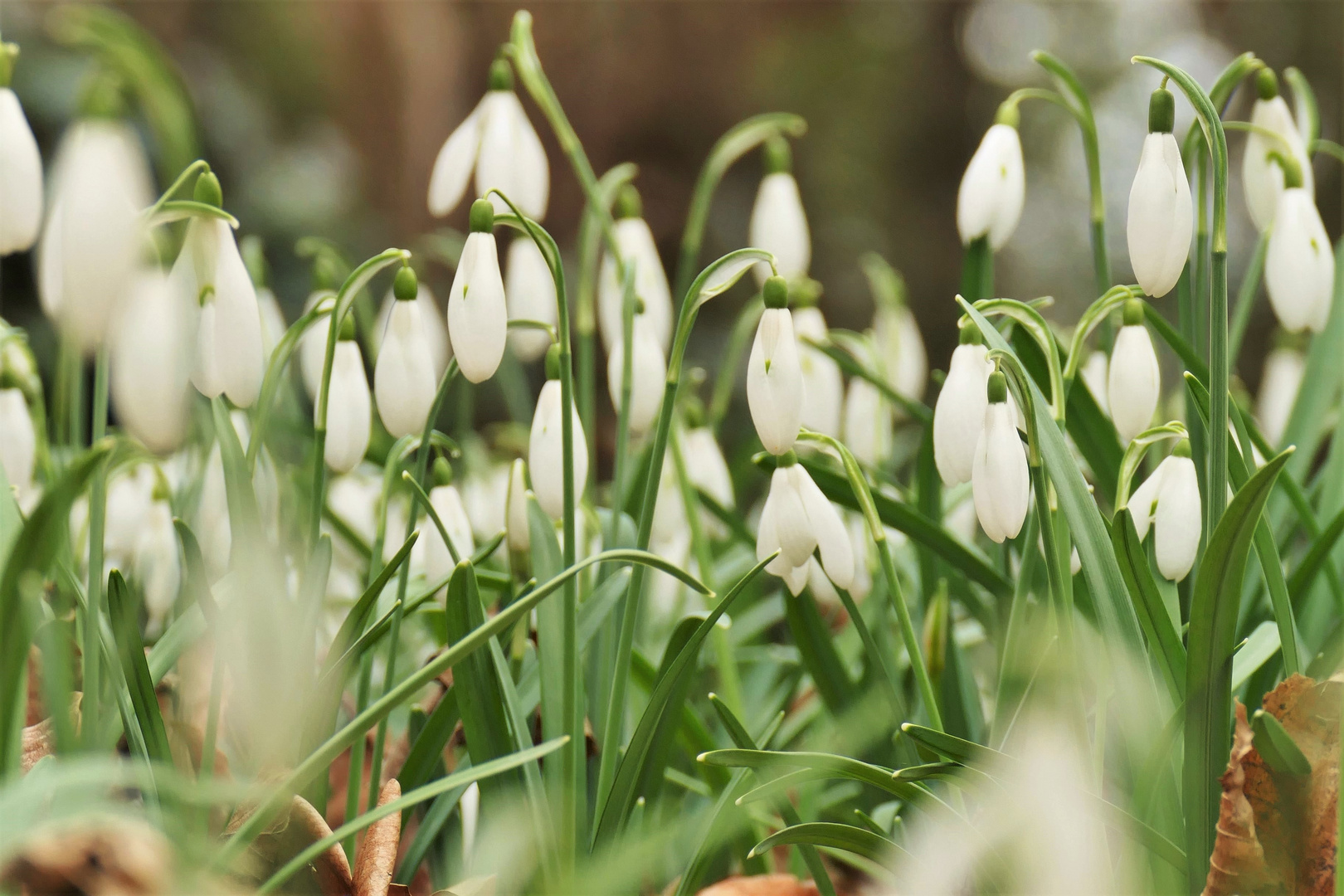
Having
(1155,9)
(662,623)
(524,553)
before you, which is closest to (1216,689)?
(524,553)

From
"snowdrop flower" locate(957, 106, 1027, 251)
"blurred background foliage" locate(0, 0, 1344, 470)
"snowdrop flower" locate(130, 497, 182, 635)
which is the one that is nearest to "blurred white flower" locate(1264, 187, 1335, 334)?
"snowdrop flower" locate(957, 106, 1027, 251)

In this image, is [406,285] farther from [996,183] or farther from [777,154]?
[777,154]

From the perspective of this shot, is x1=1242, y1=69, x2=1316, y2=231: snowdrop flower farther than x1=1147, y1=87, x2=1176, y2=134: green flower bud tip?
Yes

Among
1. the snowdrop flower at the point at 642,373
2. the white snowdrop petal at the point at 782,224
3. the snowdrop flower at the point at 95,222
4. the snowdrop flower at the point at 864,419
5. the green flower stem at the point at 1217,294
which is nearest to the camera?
the snowdrop flower at the point at 95,222

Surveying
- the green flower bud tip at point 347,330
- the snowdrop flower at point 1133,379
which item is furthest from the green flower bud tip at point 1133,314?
the green flower bud tip at point 347,330

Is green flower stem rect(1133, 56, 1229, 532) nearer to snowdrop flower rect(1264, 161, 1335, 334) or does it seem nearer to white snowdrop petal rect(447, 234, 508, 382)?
snowdrop flower rect(1264, 161, 1335, 334)

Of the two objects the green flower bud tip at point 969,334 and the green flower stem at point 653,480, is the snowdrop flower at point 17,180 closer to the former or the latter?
the green flower stem at point 653,480

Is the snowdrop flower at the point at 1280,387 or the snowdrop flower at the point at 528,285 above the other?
the snowdrop flower at the point at 528,285
